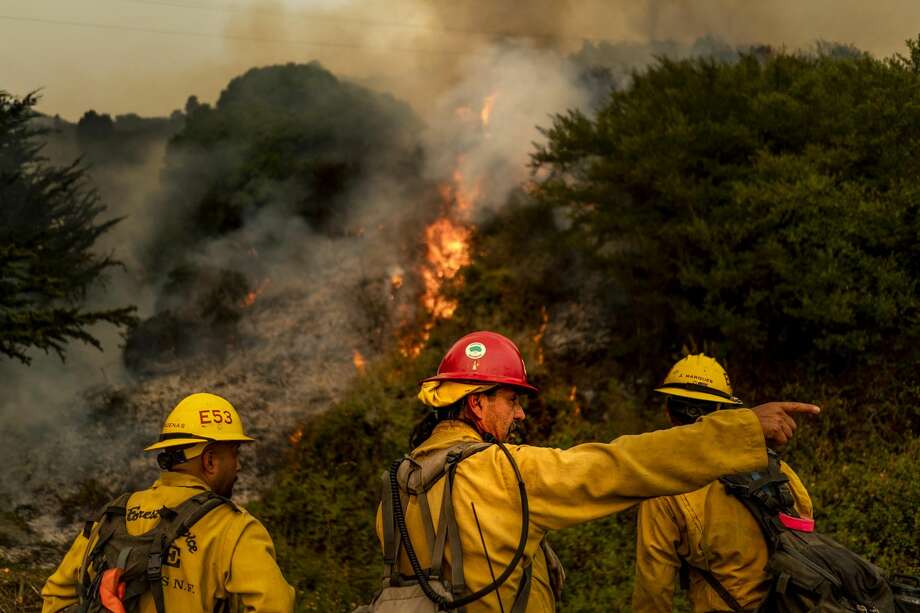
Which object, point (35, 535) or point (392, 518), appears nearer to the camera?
point (392, 518)

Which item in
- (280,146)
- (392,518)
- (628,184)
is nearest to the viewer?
(392,518)

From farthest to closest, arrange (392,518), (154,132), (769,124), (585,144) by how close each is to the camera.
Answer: (154,132), (585,144), (769,124), (392,518)

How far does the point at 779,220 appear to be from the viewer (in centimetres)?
908

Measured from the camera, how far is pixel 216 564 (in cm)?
279

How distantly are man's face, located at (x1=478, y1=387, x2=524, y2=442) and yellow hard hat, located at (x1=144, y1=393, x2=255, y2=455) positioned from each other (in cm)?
106

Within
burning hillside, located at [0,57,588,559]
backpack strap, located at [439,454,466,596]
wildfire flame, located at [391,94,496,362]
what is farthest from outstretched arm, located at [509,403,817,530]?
wildfire flame, located at [391,94,496,362]

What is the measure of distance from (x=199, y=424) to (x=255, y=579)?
2.25ft

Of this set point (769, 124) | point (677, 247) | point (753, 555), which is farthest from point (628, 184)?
point (753, 555)

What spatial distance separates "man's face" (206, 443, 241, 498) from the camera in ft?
10.2

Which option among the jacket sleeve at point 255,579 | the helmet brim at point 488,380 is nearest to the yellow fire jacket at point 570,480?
the helmet brim at point 488,380

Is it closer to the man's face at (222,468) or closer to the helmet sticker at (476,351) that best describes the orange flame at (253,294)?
the man's face at (222,468)

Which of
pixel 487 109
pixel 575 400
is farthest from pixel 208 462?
pixel 487 109

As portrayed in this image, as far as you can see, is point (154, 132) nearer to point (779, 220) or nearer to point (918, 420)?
point (779, 220)

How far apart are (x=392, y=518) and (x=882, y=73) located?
404 inches
